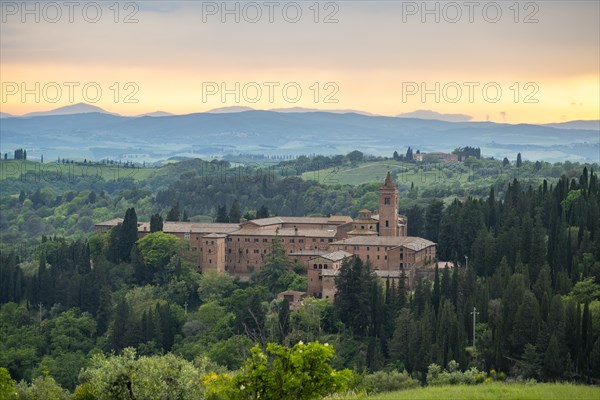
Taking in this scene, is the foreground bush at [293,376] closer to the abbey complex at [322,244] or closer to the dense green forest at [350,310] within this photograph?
the dense green forest at [350,310]

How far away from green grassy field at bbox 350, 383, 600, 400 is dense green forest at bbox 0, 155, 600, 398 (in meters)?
8.24

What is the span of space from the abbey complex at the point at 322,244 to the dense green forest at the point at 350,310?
195 centimetres

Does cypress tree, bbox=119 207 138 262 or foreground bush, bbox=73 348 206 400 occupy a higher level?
cypress tree, bbox=119 207 138 262

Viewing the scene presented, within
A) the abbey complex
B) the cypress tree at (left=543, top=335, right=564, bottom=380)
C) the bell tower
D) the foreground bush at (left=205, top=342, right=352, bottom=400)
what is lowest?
the cypress tree at (left=543, top=335, right=564, bottom=380)

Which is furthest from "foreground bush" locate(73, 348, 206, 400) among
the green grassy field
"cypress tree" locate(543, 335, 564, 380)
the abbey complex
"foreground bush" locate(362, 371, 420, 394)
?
the abbey complex

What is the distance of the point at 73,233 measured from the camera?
16038 centimetres

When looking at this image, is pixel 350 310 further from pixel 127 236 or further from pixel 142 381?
pixel 142 381

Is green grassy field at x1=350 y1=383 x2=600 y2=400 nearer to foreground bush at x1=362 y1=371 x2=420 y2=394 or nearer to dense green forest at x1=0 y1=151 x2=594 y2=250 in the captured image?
foreground bush at x1=362 y1=371 x2=420 y2=394

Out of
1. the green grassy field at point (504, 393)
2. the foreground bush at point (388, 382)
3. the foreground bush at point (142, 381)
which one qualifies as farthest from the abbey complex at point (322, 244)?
the green grassy field at point (504, 393)

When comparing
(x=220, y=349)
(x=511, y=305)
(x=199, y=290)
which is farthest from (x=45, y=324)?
(x=511, y=305)

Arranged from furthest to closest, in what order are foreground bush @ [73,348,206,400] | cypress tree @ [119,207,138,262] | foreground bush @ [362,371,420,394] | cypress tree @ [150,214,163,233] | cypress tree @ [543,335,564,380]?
cypress tree @ [150,214,163,233], cypress tree @ [119,207,138,262], cypress tree @ [543,335,564,380], foreground bush @ [362,371,420,394], foreground bush @ [73,348,206,400]

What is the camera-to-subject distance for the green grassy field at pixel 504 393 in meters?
37.2

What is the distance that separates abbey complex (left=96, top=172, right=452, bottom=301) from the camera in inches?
3238

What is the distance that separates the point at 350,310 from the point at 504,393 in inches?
1494
